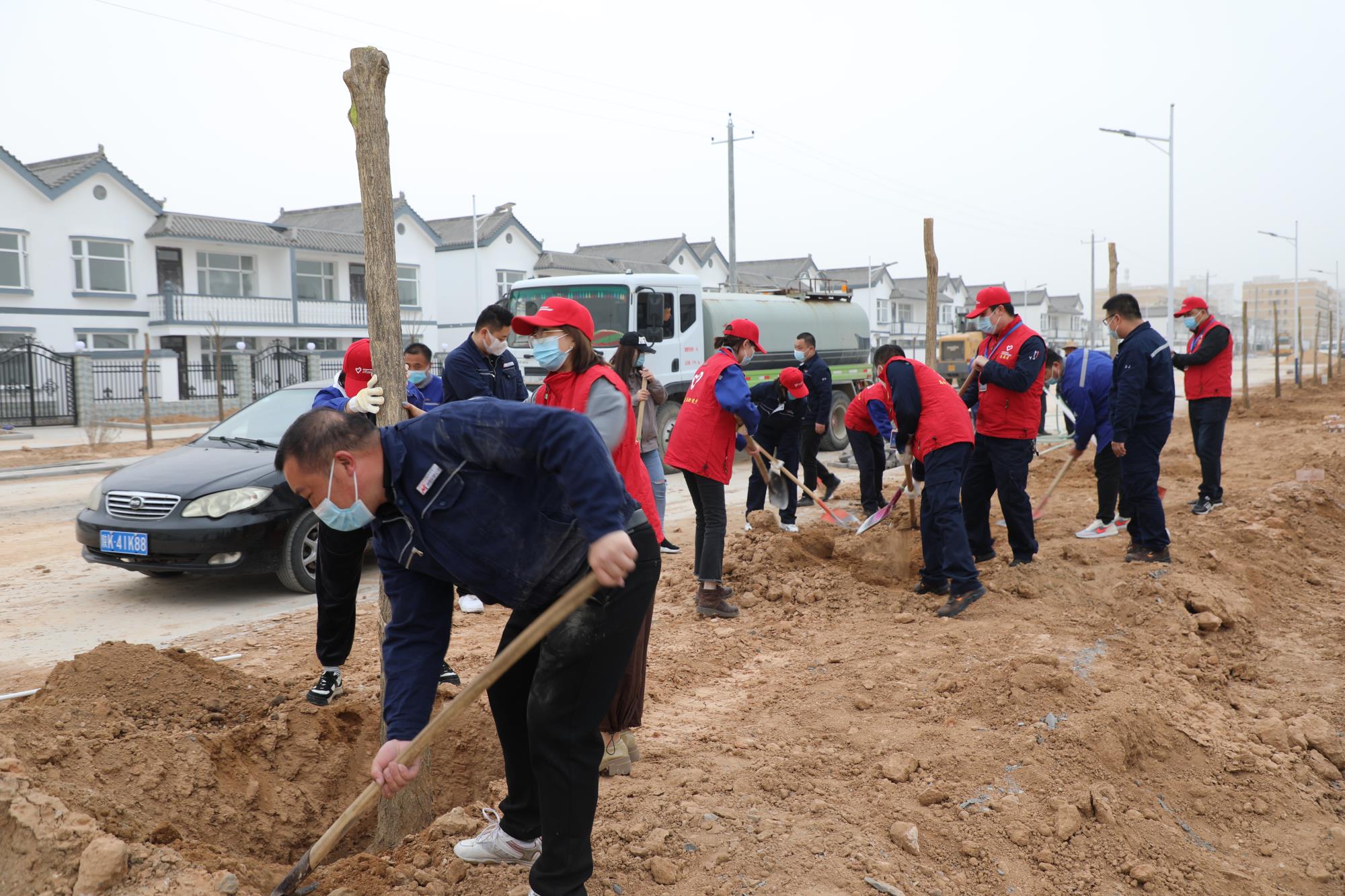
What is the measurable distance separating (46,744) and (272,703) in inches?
41.6

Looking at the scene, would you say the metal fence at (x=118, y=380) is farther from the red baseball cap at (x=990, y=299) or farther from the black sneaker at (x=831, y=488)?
the red baseball cap at (x=990, y=299)

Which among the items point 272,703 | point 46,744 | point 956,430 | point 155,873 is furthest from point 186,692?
point 956,430

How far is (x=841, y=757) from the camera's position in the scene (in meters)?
3.82

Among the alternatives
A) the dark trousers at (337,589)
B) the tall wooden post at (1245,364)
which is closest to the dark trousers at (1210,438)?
the dark trousers at (337,589)

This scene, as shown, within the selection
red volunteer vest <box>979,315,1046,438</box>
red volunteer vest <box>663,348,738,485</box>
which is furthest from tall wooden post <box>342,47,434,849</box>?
red volunteer vest <box>979,315,1046,438</box>

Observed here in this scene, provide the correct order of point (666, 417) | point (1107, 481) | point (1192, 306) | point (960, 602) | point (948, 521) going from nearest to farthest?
point (960, 602) → point (948, 521) → point (1107, 481) → point (1192, 306) → point (666, 417)

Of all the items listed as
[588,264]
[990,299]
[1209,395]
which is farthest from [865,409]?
[588,264]

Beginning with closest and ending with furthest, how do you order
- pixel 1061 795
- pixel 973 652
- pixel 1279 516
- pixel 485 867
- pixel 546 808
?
pixel 546 808 → pixel 485 867 → pixel 1061 795 → pixel 973 652 → pixel 1279 516

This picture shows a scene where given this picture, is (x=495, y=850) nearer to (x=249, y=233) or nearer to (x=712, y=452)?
(x=712, y=452)

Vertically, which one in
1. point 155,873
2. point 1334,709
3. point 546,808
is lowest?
point 1334,709

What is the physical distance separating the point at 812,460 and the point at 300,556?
5.60 meters

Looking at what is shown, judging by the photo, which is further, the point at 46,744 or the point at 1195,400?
the point at 1195,400

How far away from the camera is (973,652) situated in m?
4.96

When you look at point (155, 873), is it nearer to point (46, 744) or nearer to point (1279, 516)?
point (46, 744)
